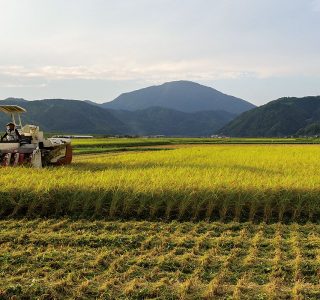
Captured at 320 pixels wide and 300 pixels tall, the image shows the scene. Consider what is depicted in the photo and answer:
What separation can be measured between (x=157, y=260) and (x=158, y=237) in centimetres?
123

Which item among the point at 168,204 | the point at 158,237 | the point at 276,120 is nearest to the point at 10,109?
the point at 168,204

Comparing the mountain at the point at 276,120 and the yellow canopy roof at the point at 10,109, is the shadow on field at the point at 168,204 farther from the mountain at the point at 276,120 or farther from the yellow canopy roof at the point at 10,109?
the mountain at the point at 276,120

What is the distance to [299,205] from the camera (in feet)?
29.5

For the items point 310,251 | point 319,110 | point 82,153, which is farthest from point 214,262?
point 319,110

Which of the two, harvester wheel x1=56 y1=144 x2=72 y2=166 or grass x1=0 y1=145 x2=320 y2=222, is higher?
harvester wheel x1=56 y1=144 x2=72 y2=166

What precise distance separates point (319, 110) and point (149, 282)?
611ft

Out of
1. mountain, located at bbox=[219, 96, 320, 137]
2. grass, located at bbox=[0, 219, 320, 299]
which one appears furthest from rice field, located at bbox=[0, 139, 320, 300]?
mountain, located at bbox=[219, 96, 320, 137]

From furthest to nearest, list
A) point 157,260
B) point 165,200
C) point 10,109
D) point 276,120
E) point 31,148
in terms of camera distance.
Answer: point 276,120 → point 10,109 → point 31,148 → point 165,200 → point 157,260

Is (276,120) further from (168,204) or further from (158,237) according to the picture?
(158,237)

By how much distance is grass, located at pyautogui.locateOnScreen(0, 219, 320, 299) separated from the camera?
494cm

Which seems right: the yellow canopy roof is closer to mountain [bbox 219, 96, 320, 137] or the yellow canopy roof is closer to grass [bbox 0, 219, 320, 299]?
grass [bbox 0, 219, 320, 299]

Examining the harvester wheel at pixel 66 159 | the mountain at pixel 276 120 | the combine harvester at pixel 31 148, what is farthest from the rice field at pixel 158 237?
the mountain at pixel 276 120

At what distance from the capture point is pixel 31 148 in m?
15.0

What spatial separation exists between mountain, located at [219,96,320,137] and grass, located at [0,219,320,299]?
140 metres
